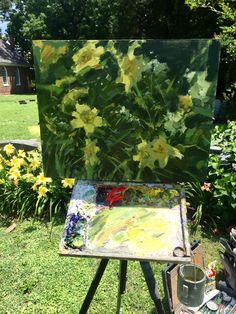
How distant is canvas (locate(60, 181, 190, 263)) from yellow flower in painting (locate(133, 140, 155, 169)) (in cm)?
17

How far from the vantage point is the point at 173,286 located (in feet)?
8.91

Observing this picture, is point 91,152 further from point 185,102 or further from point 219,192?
point 219,192

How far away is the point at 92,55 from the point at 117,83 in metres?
0.24

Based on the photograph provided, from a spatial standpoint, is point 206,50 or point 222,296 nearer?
point 206,50

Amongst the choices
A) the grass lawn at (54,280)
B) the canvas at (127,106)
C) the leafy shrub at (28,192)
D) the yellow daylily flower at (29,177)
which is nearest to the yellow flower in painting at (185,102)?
the canvas at (127,106)

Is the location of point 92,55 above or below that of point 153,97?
above

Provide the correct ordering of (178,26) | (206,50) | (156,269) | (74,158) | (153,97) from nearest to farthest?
(206,50), (153,97), (74,158), (156,269), (178,26)

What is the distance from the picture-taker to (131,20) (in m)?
22.3

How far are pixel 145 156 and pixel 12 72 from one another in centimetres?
3326

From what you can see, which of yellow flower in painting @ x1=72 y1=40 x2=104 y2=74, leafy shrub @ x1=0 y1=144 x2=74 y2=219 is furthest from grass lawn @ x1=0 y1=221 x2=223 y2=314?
yellow flower in painting @ x1=72 y1=40 x2=104 y2=74

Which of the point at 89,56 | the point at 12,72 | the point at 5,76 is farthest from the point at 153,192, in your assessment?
the point at 12,72

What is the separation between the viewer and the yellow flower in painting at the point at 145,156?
226 centimetres

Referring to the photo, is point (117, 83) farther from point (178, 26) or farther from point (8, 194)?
point (178, 26)

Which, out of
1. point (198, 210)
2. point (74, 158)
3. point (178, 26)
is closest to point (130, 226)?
point (74, 158)
